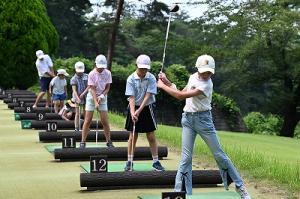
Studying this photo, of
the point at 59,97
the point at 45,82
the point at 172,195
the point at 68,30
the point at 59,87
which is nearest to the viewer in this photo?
the point at 172,195

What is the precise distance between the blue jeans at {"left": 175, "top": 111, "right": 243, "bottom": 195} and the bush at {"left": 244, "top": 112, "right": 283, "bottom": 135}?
124ft

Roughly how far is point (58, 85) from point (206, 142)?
35.1 feet

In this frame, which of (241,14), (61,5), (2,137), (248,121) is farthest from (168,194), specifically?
(61,5)

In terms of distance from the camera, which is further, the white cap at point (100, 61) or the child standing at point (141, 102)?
the white cap at point (100, 61)

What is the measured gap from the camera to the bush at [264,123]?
151 feet

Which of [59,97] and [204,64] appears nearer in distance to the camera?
[204,64]

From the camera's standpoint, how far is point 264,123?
158 feet

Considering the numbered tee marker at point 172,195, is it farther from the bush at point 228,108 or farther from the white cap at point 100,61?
the bush at point 228,108

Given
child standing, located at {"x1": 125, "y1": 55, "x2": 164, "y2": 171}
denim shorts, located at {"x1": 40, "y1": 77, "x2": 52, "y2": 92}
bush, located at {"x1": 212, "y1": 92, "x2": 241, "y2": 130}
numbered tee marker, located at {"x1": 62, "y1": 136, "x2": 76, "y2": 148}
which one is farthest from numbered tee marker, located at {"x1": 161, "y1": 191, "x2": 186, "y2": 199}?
bush, located at {"x1": 212, "y1": 92, "x2": 241, "y2": 130}

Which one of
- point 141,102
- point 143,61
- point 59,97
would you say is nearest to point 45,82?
point 59,97

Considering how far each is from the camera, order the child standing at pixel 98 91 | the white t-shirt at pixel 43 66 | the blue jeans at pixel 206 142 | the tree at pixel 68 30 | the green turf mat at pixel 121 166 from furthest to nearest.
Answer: the tree at pixel 68 30
the white t-shirt at pixel 43 66
the child standing at pixel 98 91
the green turf mat at pixel 121 166
the blue jeans at pixel 206 142

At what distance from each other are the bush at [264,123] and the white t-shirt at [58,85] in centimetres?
2872

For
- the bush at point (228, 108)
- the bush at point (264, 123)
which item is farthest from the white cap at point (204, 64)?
the bush at point (264, 123)

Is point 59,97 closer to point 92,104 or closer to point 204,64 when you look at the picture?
point 92,104
